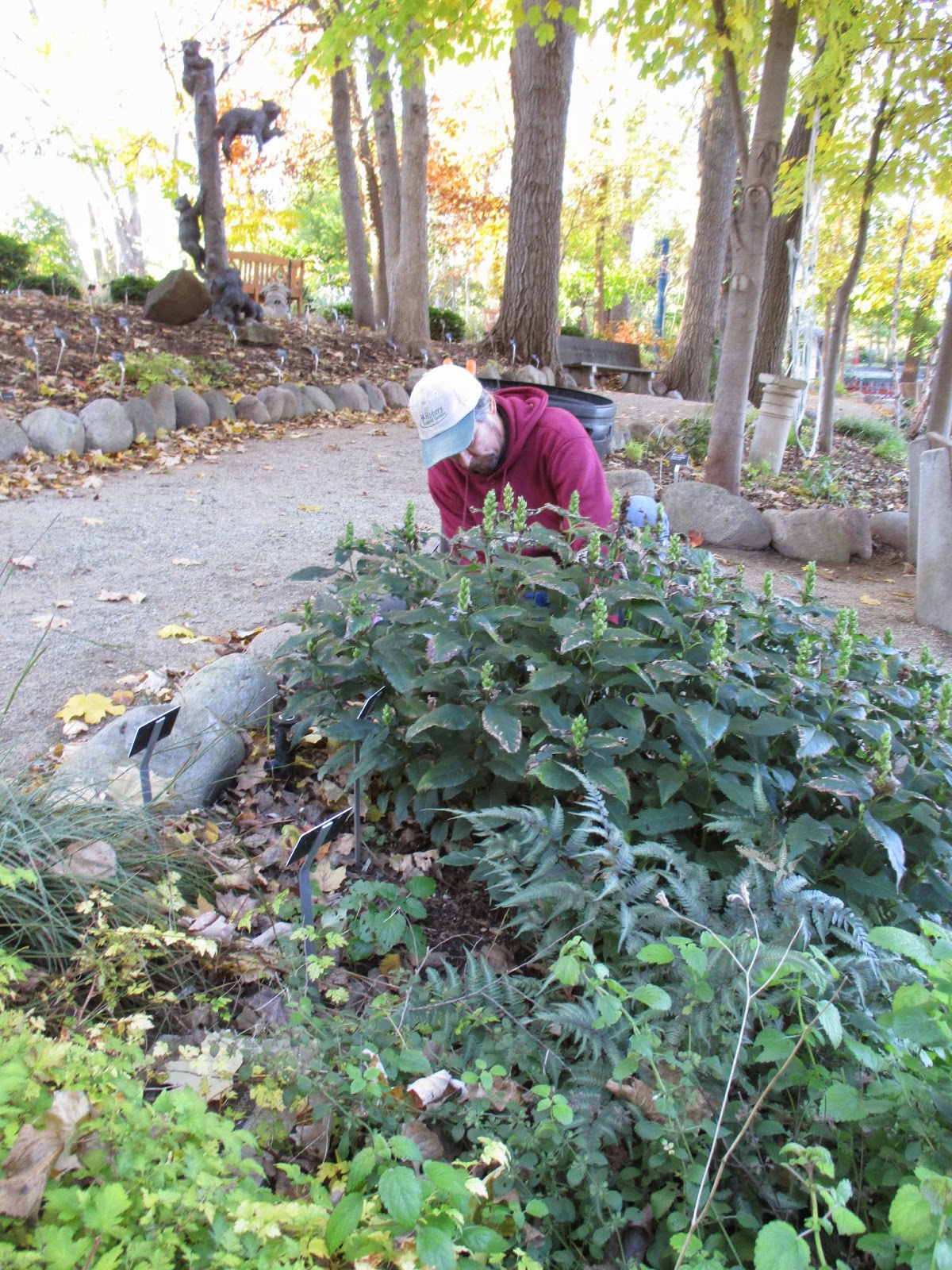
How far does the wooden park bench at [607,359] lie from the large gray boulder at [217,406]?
19.9ft

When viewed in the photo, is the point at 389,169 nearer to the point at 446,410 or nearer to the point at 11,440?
the point at 11,440

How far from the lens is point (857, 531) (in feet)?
19.7

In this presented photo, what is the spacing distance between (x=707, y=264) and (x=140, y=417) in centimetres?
919

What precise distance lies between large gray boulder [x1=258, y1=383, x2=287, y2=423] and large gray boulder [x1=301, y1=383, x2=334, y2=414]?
346mm

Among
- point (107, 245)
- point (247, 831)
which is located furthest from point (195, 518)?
point (107, 245)

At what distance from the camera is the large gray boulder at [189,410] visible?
7.36 m

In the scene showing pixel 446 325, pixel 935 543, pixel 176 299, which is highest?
pixel 176 299

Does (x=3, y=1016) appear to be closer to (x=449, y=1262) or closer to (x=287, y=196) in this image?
(x=449, y=1262)

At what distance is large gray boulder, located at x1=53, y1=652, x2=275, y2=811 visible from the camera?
2234mm

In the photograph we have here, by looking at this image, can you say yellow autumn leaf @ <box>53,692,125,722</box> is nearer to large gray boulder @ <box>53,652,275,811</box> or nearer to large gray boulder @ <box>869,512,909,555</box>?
large gray boulder @ <box>53,652,275,811</box>

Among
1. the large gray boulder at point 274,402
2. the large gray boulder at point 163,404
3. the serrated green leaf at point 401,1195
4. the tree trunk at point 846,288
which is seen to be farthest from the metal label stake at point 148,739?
the tree trunk at point 846,288

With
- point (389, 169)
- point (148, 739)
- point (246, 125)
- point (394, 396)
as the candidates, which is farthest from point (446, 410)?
point (389, 169)

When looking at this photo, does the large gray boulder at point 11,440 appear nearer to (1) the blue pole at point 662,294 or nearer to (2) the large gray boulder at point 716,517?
(2) the large gray boulder at point 716,517

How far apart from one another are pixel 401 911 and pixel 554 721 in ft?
1.89
